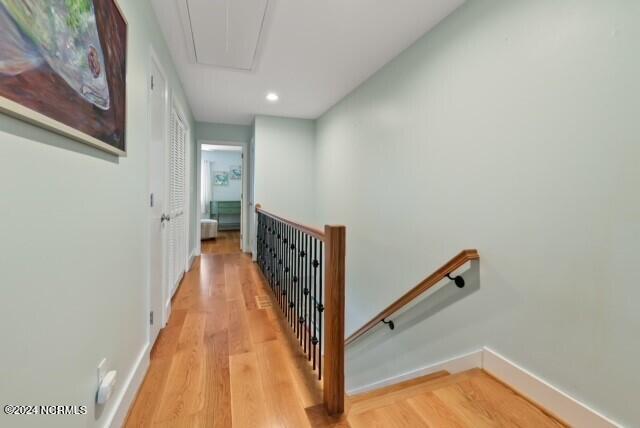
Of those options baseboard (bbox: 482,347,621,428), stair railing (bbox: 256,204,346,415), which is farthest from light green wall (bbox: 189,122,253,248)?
baseboard (bbox: 482,347,621,428)

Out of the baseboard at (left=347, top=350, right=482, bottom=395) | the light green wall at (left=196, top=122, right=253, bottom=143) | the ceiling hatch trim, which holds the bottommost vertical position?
the baseboard at (left=347, top=350, right=482, bottom=395)

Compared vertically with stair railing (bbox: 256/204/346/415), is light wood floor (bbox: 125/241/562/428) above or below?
below

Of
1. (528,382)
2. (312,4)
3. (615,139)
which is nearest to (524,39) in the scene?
(615,139)

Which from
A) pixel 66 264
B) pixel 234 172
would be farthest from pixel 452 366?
pixel 234 172

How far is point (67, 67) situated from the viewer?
2.67 ft

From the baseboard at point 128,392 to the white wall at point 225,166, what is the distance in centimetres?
724

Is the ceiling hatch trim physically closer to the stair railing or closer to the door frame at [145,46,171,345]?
the door frame at [145,46,171,345]

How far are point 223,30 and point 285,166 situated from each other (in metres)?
2.53

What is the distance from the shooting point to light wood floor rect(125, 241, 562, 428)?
132 cm

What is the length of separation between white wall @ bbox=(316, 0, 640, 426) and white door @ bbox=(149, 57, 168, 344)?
199cm

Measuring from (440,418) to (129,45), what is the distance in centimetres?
241

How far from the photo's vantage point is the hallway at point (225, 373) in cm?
136

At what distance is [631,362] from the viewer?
1093 millimetres

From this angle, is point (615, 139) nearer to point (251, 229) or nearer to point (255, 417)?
point (255, 417)
